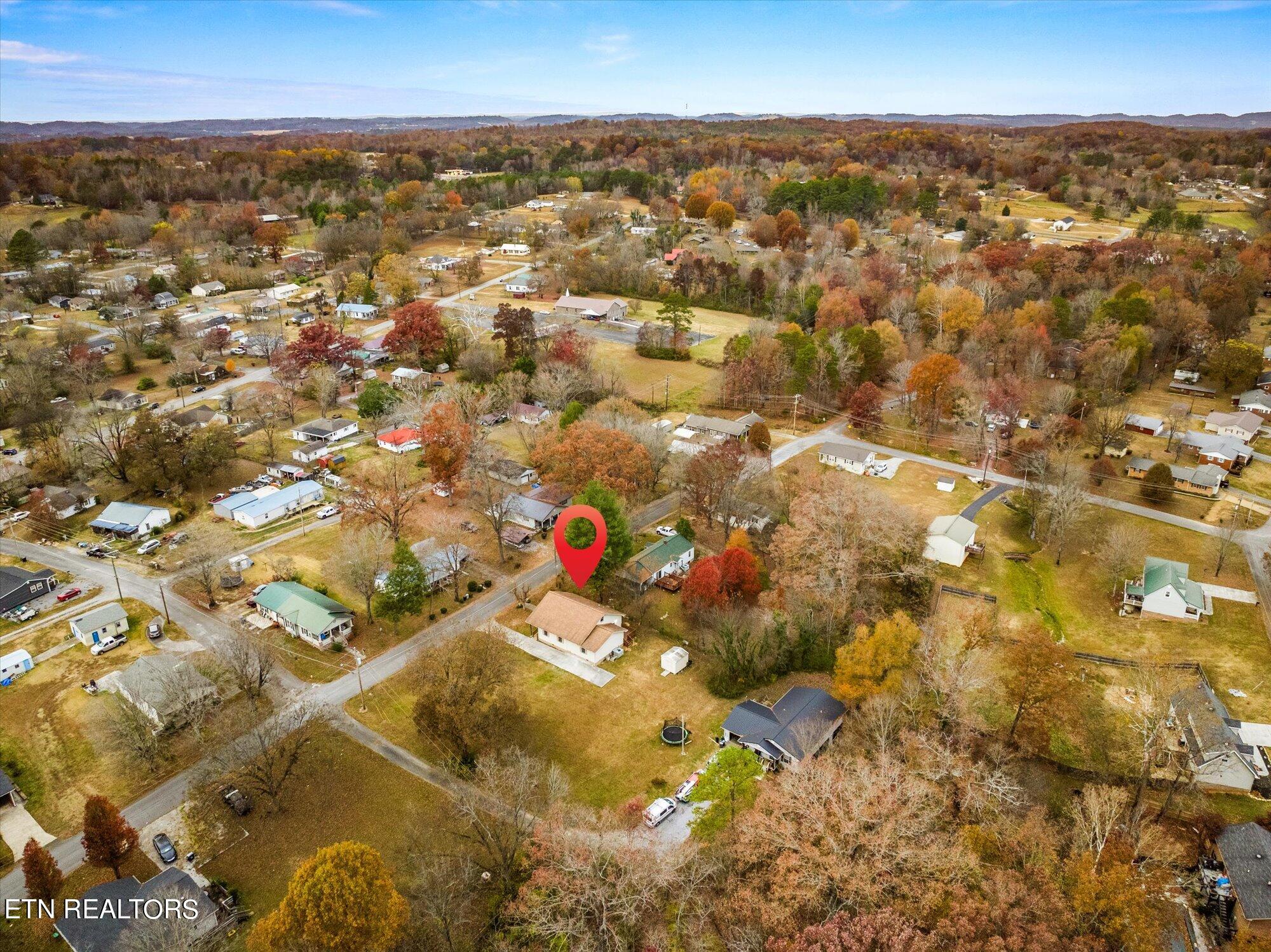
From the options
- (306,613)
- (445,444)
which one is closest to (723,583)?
(306,613)

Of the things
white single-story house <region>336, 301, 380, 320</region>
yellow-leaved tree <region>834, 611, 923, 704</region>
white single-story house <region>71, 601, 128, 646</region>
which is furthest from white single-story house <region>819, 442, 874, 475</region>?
white single-story house <region>336, 301, 380, 320</region>

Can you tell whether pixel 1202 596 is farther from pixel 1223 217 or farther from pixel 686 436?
pixel 1223 217

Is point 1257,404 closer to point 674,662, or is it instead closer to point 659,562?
point 659,562

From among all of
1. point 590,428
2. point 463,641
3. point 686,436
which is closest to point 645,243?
point 686,436

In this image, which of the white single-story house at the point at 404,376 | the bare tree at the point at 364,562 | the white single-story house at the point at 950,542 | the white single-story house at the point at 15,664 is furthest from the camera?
the white single-story house at the point at 404,376

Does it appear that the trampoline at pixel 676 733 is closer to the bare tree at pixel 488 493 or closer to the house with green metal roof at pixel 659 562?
the house with green metal roof at pixel 659 562

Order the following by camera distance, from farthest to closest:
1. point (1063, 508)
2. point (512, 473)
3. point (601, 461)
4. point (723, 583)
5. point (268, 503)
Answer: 1. point (512, 473)
2. point (268, 503)
3. point (601, 461)
4. point (1063, 508)
5. point (723, 583)

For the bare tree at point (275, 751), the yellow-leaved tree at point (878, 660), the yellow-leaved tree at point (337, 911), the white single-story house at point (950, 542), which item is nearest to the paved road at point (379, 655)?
the bare tree at point (275, 751)
